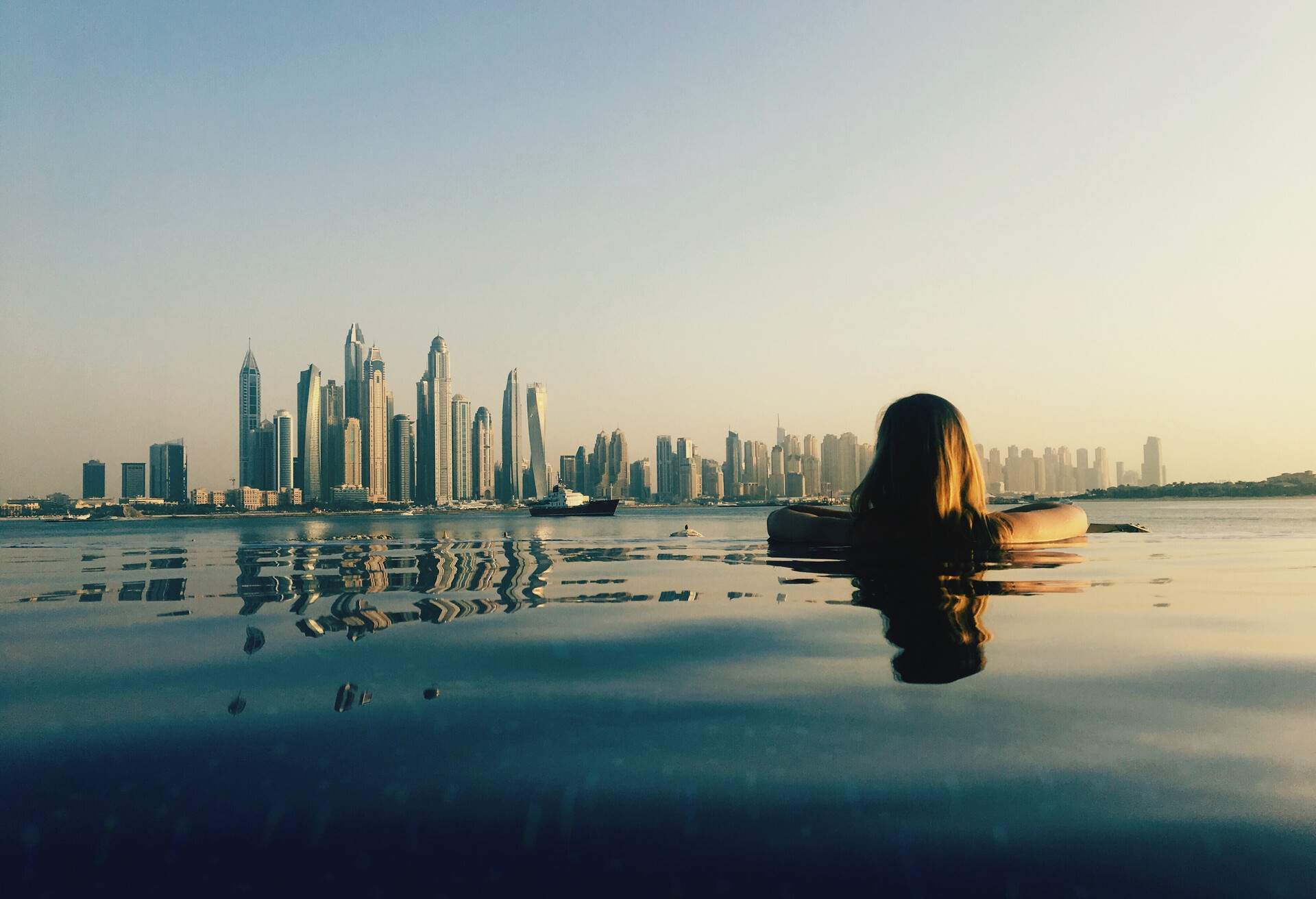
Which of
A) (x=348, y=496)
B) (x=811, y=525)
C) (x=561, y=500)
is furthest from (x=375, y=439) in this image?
(x=811, y=525)

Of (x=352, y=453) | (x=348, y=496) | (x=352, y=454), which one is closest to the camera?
(x=348, y=496)

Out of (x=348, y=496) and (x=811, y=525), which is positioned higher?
(x=348, y=496)

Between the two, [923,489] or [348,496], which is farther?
[348,496]

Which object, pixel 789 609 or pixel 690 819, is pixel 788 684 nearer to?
pixel 690 819

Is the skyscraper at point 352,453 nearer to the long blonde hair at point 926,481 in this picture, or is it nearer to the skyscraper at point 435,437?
the skyscraper at point 435,437

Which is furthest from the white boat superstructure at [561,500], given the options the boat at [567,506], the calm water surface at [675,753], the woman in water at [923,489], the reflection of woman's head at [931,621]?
the calm water surface at [675,753]

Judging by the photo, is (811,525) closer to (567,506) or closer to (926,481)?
(926,481)

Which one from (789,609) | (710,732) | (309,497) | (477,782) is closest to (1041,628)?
(789,609)
